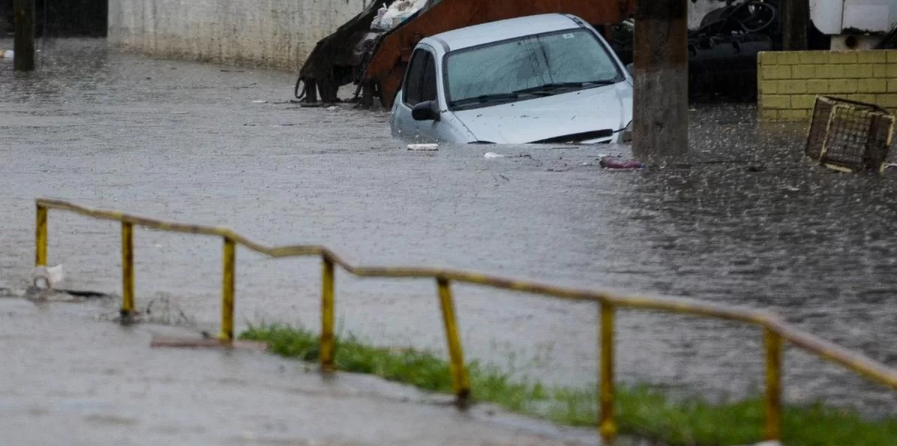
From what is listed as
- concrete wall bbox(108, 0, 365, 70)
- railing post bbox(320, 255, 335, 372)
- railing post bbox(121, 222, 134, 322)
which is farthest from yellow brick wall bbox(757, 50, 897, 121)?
concrete wall bbox(108, 0, 365, 70)

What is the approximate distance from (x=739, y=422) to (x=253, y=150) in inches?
531

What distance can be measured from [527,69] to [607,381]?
1069cm

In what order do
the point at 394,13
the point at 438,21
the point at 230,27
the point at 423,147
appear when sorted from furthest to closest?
the point at 230,27 → the point at 394,13 → the point at 438,21 → the point at 423,147

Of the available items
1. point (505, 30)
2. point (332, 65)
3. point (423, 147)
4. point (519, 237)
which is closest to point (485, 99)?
point (423, 147)

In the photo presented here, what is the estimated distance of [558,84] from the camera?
1591cm

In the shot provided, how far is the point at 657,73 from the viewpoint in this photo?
49.4 feet

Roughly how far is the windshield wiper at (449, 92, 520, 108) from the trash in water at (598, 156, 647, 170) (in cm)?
127

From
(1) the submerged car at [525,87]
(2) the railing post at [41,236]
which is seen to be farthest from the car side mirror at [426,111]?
(2) the railing post at [41,236]

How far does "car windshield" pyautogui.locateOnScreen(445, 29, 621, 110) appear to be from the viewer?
1595cm

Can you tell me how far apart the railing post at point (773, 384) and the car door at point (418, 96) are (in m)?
11.0

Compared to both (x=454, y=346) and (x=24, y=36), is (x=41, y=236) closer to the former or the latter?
(x=454, y=346)

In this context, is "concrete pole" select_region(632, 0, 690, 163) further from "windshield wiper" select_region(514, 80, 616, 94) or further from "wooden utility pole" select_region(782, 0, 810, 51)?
"wooden utility pole" select_region(782, 0, 810, 51)

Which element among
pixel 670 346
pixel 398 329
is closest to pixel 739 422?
pixel 670 346

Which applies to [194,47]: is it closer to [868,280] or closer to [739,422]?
[868,280]
